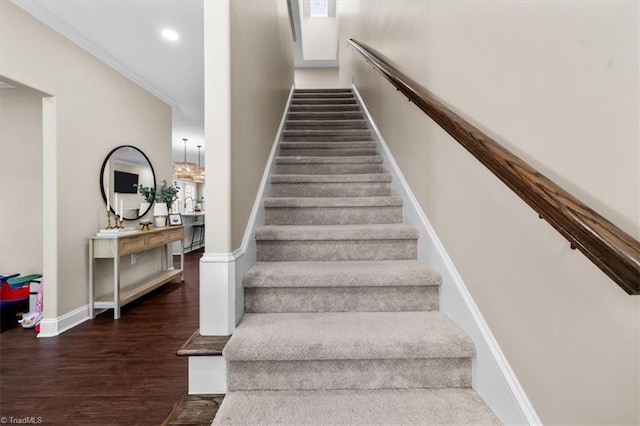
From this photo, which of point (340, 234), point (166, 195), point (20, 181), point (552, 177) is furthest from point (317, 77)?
point (552, 177)

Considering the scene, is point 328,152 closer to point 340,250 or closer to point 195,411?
point 340,250

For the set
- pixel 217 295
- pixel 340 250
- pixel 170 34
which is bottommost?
pixel 217 295

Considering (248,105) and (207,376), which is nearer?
(207,376)

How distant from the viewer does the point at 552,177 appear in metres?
0.71

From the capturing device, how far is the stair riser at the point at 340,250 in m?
1.56

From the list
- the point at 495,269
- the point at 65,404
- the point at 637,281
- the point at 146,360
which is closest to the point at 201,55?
the point at 146,360

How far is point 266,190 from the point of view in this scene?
6.20 feet

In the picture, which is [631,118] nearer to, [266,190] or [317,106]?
[266,190]

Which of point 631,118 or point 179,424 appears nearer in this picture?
point 631,118

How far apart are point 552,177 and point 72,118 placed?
3.52 metres

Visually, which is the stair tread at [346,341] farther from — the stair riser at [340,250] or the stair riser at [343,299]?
the stair riser at [340,250]

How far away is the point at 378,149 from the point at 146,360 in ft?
7.94

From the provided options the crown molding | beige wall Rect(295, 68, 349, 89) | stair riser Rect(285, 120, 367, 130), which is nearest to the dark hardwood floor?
stair riser Rect(285, 120, 367, 130)

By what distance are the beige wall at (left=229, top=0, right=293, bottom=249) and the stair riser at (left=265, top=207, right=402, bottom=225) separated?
296 mm
